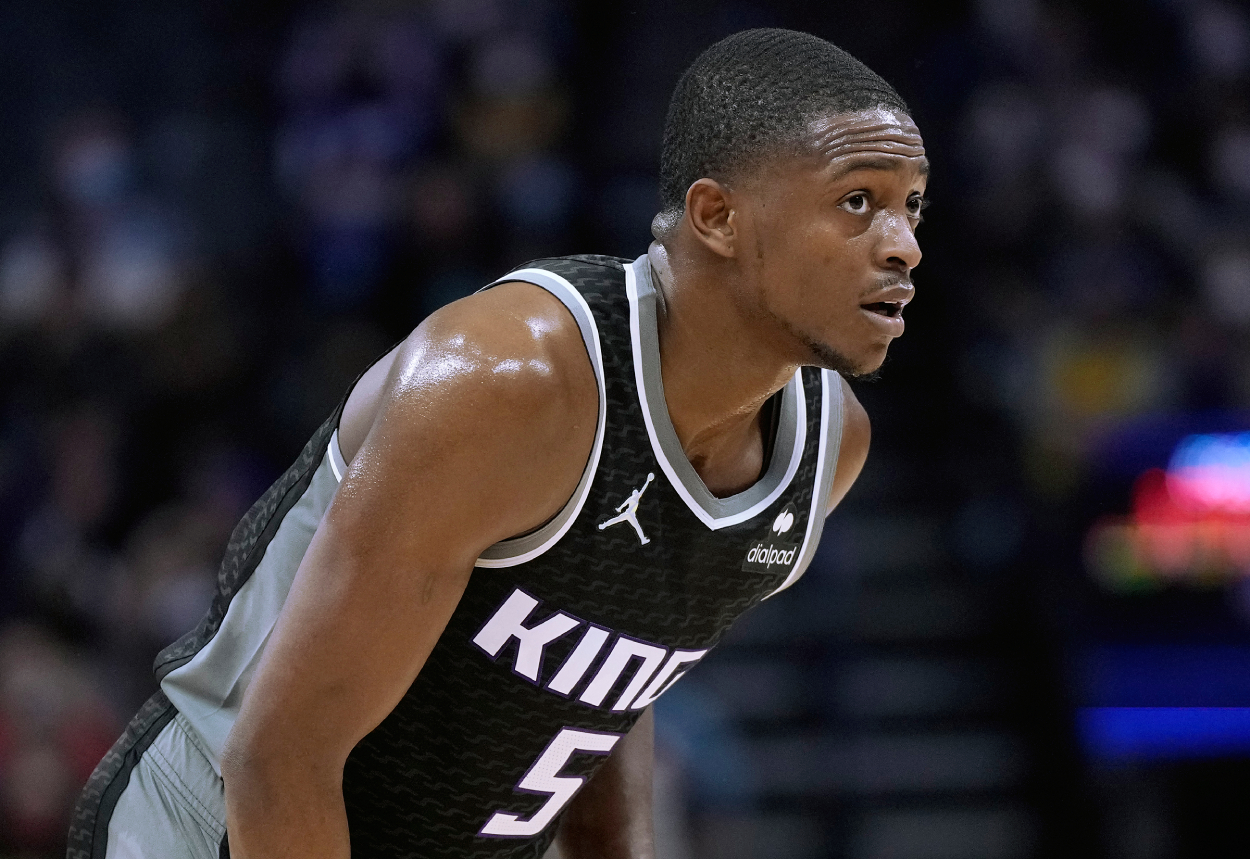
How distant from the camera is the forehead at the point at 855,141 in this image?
1.89m

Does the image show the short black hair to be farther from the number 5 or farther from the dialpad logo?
the number 5

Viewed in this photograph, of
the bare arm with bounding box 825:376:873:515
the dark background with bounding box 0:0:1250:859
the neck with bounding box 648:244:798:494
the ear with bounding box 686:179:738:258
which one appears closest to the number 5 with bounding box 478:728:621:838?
the neck with bounding box 648:244:798:494

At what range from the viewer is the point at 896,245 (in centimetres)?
191

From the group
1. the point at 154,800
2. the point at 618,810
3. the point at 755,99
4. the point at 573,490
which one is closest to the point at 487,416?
the point at 573,490

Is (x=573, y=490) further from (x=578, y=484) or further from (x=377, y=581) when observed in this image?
(x=377, y=581)

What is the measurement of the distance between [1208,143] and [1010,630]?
8.83 ft

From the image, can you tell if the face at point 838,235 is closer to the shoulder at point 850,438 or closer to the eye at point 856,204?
the eye at point 856,204

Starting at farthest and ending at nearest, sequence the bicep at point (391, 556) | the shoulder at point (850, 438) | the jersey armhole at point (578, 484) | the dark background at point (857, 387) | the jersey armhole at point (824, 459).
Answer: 1. the dark background at point (857, 387)
2. the shoulder at point (850, 438)
3. the jersey armhole at point (824, 459)
4. the jersey armhole at point (578, 484)
5. the bicep at point (391, 556)

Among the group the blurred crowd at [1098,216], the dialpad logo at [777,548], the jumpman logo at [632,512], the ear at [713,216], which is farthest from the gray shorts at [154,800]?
the blurred crowd at [1098,216]

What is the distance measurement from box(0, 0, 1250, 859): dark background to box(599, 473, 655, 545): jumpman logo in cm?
295

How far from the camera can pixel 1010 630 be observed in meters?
6.36

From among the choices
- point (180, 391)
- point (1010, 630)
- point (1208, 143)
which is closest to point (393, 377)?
point (180, 391)

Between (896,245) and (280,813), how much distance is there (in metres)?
1.03

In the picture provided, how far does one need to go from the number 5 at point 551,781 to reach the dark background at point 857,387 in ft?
8.64
